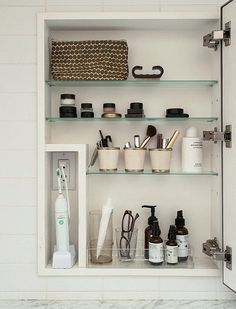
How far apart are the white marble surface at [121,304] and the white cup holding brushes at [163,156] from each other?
47 centimetres

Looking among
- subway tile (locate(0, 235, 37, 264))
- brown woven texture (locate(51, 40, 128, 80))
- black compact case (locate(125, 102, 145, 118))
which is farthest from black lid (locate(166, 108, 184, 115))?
subway tile (locate(0, 235, 37, 264))

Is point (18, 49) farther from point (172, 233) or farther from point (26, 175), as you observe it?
point (172, 233)

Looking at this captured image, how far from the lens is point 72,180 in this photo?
4.75ft

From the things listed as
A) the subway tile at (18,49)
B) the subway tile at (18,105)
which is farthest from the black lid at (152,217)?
the subway tile at (18,49)

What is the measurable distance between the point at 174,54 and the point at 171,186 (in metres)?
A: 0.51

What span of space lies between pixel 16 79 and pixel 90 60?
276 mm

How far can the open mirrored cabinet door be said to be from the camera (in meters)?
1.22

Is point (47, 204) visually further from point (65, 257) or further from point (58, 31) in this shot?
point (58, 31)

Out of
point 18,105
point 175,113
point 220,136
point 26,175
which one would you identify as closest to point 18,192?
point 26,175

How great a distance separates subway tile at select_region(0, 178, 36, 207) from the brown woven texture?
40cm

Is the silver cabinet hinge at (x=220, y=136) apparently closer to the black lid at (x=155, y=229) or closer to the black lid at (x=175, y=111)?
the black lid at (x=175, y=111)

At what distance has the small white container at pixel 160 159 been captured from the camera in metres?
1.33

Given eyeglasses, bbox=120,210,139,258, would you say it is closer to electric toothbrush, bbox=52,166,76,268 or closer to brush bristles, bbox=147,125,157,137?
electric toothbrush, bbox=52,166,76,268

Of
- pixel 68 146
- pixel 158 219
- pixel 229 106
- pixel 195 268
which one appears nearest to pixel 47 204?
pixel 68 146
